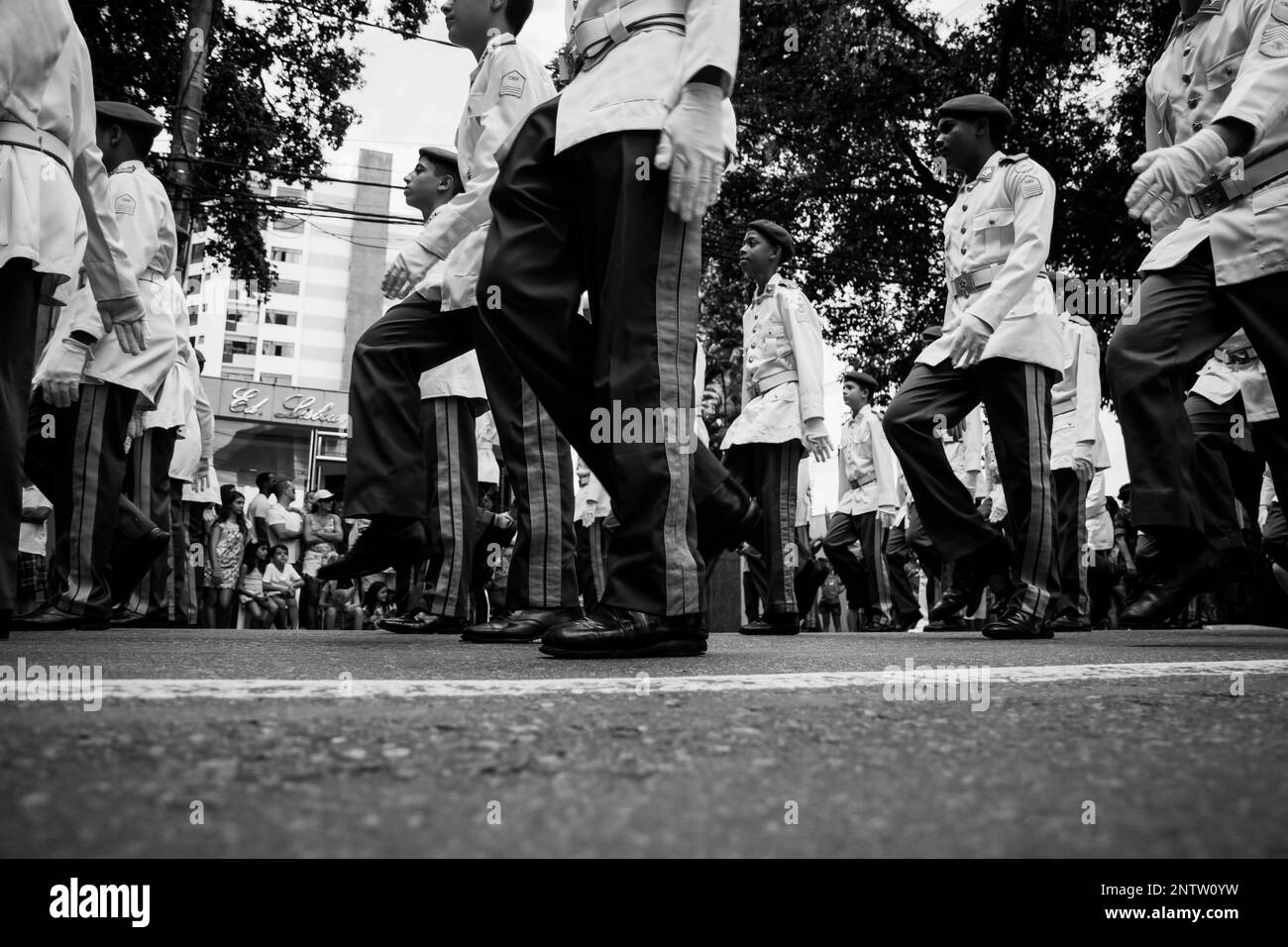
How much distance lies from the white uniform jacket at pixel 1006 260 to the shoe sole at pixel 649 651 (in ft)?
8.88

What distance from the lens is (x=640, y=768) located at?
122cm

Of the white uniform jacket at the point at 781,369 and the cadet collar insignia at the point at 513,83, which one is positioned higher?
the cadet collar insignia at the point at 513,83

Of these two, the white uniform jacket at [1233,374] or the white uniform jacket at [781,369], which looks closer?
the white uniform jacket at [1233,374]

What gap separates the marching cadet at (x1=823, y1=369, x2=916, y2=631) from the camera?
1061cm

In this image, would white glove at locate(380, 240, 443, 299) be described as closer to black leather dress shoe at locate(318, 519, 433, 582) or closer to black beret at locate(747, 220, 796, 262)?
black leather dress shoe at locate(318, 519, 433, 582)

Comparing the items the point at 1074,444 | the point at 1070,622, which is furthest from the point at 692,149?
the point at 1074,444

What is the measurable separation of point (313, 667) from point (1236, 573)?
359 centimetres

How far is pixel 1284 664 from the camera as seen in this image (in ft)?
9.38

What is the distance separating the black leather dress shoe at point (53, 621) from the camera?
184 inches

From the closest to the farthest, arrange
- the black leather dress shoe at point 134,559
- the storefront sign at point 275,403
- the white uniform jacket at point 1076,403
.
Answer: the black leather dress shoe at point 134,559, the white uniform jacket at point 1076,403, the storefront sign at point 275,403

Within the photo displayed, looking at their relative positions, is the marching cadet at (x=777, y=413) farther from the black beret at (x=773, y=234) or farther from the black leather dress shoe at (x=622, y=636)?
the black leather dress shoe at (x=622, y=636)

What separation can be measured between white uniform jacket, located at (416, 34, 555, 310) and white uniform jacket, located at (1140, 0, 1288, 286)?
7.16ft

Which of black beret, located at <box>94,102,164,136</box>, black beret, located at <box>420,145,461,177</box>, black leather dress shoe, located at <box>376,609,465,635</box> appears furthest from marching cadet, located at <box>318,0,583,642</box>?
black beret, located at <box>94,102,164,136</box>

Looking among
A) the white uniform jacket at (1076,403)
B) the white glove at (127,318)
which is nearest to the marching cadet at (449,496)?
the white glove at (127,318)
